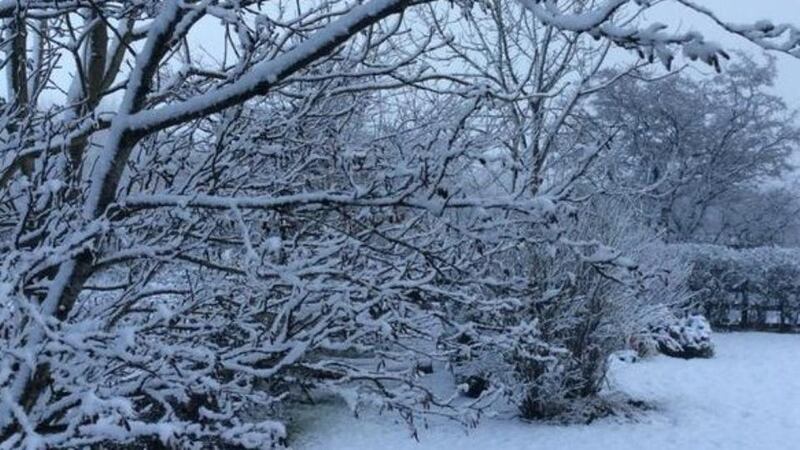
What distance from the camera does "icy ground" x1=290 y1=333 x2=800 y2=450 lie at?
807 centimetres

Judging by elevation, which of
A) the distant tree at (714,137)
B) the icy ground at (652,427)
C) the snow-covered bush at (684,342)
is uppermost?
the distant tree at (714,137)

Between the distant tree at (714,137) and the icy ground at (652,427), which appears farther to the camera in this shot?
the distant tree at (714,137)

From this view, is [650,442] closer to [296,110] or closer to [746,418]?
[746,418]

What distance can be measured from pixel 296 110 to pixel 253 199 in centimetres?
121

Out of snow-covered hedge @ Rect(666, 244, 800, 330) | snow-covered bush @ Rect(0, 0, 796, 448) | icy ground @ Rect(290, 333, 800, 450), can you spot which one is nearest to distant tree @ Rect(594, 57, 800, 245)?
snow-covered hedge @ Rect(666, 244, 800, 330)

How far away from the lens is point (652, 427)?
28.4 ft

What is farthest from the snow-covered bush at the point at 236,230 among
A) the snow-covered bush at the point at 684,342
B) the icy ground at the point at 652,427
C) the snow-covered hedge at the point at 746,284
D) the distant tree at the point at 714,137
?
the distant tree at the point at 714,137

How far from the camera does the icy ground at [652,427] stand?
807cm

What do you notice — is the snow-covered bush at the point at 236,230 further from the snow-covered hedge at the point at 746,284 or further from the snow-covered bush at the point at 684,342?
the snow-covered hedge at the point at 746,284

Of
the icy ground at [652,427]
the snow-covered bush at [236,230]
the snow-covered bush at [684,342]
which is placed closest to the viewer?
the snow-covered bush at [236,230]

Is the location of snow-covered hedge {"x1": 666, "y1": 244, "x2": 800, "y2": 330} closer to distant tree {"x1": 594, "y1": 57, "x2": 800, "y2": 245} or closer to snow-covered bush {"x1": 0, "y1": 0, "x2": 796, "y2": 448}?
distant tree {"x1": 594, "y1": 57, "x2": 800, "y2": 245}

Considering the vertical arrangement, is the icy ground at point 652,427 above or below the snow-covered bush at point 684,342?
below

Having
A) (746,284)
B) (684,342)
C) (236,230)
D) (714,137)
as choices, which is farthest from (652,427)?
(714,137)

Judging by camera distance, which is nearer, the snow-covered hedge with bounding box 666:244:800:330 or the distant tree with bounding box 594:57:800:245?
the snow-covered hedge with bounding box 666:244:800:330
